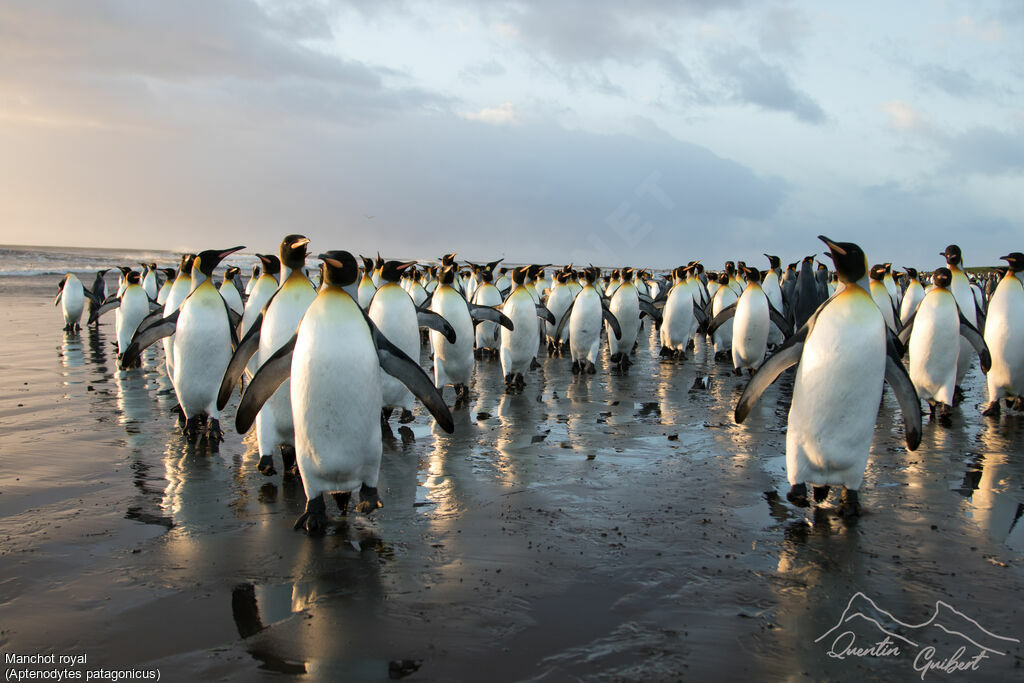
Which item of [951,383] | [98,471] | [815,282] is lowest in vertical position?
[98,471]

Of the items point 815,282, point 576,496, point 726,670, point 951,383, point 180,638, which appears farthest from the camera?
Answer: point 815,282

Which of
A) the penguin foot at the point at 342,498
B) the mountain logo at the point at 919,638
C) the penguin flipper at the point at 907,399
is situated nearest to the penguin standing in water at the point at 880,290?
the penguin flipper at the point at 907,399

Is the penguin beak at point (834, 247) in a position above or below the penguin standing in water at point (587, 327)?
above

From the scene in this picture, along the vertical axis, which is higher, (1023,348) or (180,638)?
(1023,348)

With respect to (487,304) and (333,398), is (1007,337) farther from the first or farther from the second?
(487,304)

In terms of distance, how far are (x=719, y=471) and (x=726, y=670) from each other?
123 inches

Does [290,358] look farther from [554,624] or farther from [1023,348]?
[1023,348]

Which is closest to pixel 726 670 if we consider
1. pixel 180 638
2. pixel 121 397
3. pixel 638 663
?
pixel 638 663

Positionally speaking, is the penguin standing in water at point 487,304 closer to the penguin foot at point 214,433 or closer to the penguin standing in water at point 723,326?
the penguin standing in water at point 723,326

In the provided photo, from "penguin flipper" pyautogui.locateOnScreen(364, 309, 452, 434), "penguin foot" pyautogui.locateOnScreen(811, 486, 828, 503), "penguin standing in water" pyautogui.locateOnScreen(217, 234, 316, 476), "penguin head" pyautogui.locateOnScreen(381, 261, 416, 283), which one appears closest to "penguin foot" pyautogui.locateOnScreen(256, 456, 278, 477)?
"penguin standing in water" pyautogui.locateOnScreen(217, 234, 316, 476)

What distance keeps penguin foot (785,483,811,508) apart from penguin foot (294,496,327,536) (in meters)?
3.06

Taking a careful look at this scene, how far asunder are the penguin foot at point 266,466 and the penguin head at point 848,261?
438cm

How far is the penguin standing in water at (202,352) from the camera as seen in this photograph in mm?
6402

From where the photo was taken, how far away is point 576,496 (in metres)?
5.04
